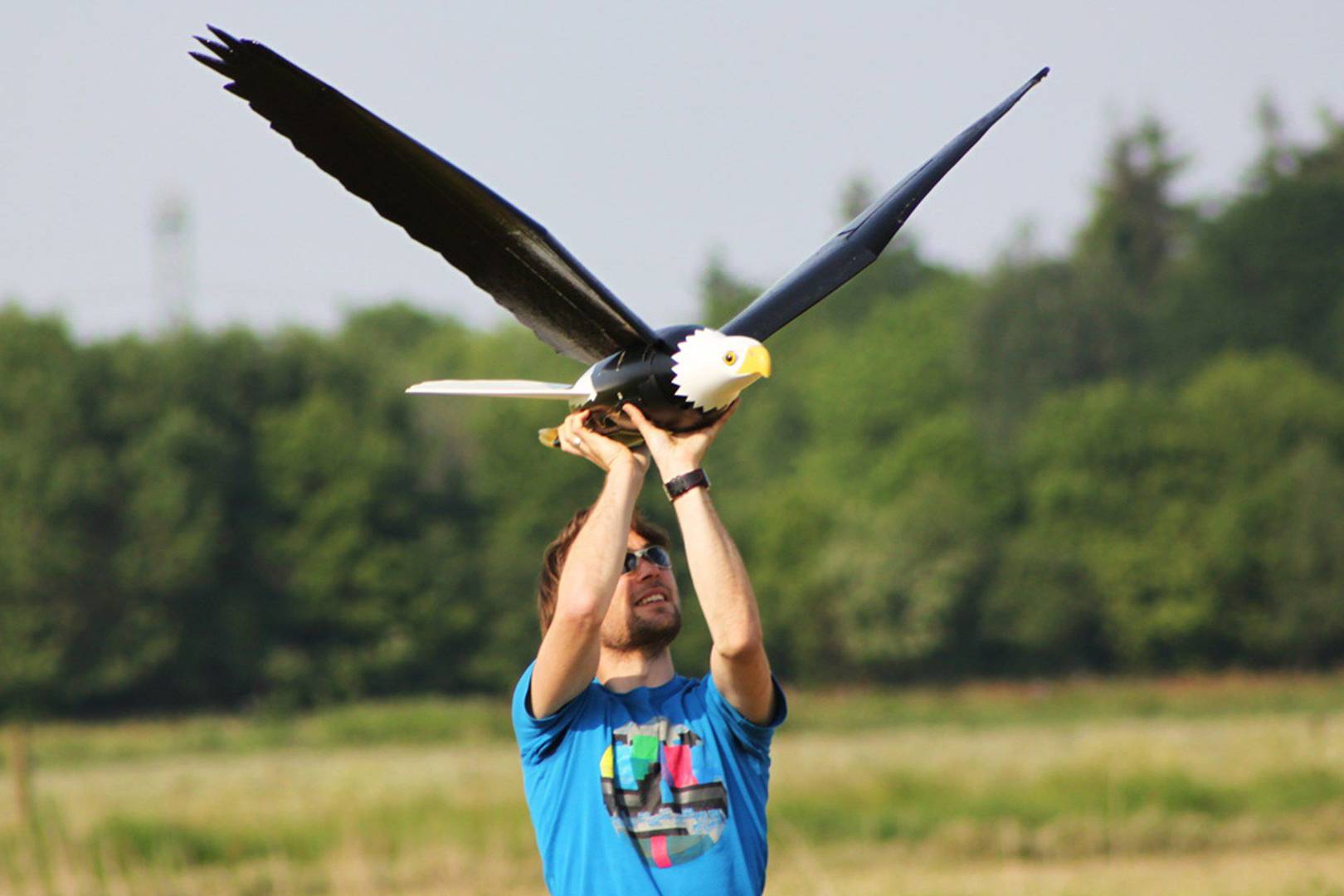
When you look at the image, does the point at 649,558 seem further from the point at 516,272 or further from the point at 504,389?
the point at 516,272

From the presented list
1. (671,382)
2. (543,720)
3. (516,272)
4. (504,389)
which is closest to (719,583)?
(671,382)

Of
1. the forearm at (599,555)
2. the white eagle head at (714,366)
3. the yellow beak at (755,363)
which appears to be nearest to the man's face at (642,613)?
the forearm at (599,555)

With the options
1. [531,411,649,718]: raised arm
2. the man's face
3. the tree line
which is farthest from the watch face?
the tree line

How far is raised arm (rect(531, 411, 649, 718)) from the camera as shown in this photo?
14.2 feet

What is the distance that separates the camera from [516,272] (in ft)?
14.3

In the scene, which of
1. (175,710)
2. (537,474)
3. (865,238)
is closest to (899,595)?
(537,474)

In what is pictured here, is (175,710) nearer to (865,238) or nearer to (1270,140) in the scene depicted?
(865,238)

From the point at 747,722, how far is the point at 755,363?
0.89m

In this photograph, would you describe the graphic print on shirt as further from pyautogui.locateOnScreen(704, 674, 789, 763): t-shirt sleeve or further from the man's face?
the man's face

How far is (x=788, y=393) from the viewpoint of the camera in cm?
8494

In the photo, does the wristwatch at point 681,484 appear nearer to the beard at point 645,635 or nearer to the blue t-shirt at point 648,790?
the beard at point 645,635

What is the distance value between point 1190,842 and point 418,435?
152ft

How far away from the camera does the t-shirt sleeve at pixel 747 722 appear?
14.8 feet

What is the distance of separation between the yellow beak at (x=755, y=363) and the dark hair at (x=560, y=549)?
0.71m
